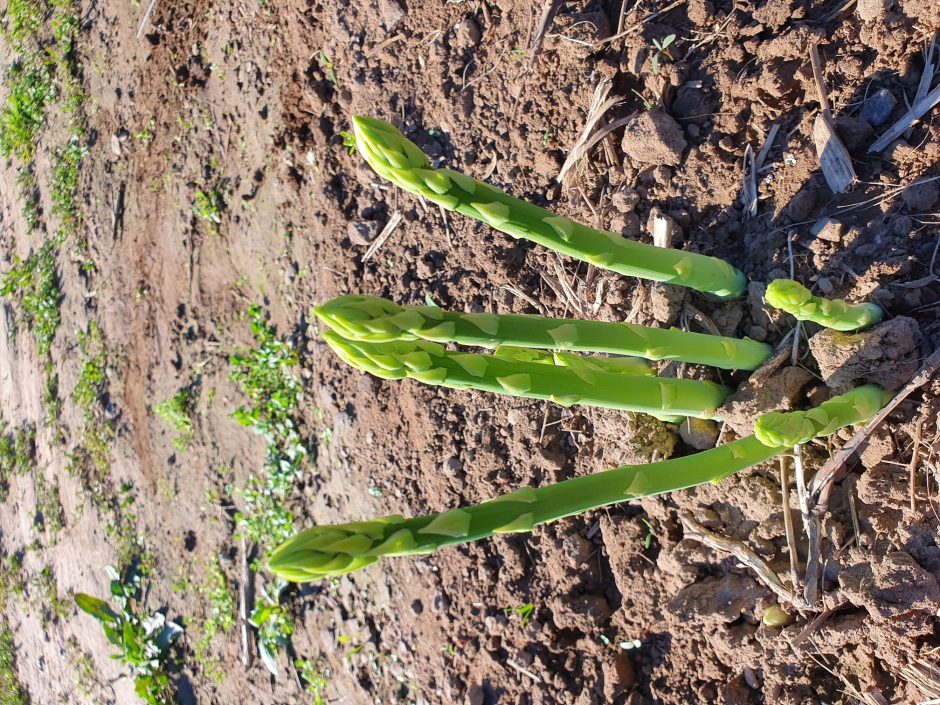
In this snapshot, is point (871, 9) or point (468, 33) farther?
point (468, 33)

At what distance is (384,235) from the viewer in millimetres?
3102

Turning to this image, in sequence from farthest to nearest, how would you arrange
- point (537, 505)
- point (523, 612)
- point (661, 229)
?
point (523, 612) → point (661, 229) → point (537, 505)

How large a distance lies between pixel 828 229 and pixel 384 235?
1.75 metres

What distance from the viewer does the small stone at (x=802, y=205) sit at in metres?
2.06

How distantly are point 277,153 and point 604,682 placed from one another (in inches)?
105

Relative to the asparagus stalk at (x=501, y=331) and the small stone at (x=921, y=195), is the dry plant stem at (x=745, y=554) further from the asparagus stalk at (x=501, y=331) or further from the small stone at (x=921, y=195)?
the small stone at (x=921, y=195)

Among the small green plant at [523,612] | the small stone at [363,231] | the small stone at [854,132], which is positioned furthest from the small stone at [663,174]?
the small green plant at [523,612]

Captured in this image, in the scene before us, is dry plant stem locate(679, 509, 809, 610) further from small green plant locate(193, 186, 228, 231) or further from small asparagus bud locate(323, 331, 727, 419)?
small green plant locate(193, 186, 228, 231)

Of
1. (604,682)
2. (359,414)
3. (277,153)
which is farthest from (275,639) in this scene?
(277,153)

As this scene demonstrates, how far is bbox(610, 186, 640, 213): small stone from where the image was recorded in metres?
2.41

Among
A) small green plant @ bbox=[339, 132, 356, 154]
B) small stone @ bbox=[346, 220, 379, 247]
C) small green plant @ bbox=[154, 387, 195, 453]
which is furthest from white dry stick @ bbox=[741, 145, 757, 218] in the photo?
small green plant @ bbox=[154, 387, 195, 453]

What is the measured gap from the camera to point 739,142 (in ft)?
7.26

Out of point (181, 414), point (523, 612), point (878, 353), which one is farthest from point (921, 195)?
point (181, 414)

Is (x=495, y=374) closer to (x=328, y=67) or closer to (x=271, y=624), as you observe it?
(x=328, y=67)
